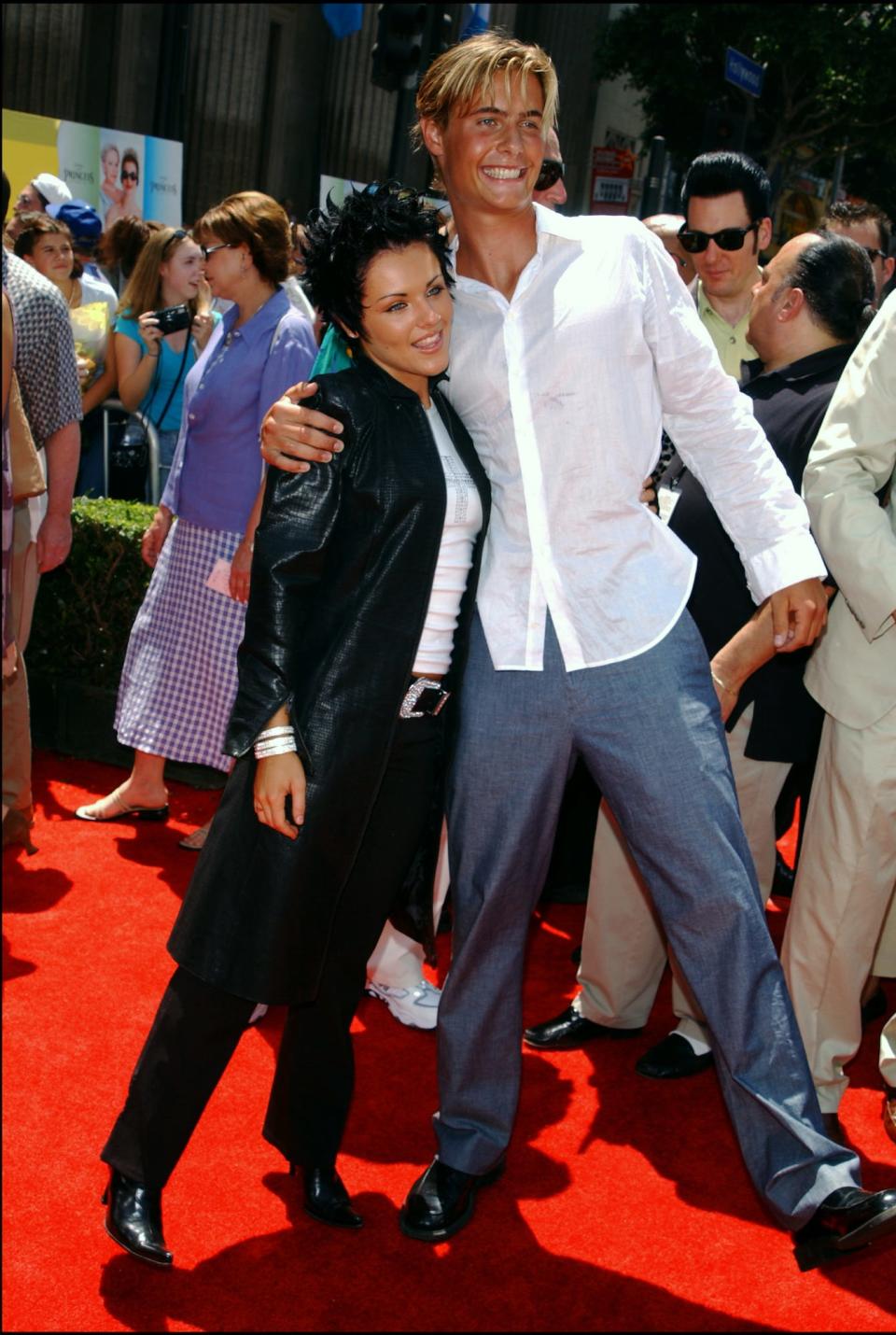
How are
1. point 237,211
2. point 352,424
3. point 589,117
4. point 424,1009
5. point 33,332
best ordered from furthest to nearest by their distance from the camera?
point 589,117, point 237,211, point 33,332, point 424,1009, point 352,424

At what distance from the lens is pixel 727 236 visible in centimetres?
454

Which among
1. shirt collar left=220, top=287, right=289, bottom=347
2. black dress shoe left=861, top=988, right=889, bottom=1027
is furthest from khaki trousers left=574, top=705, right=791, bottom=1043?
shirt collar left=220, top=287, right=289, bottom=347

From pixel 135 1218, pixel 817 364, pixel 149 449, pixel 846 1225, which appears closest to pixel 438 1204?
pixel 135 1218

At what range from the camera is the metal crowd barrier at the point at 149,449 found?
7.11 m

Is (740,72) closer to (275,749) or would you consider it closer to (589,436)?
(589,436)

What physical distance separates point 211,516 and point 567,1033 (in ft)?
6.80

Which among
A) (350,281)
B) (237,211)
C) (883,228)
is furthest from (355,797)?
(883,228)

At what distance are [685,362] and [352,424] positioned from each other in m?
0.65

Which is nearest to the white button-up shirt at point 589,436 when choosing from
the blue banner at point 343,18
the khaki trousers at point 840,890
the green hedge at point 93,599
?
the khaki trousers at point 840,890

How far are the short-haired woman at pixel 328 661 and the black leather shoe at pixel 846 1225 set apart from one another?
3.37 feet

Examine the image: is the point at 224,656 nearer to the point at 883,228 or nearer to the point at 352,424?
the point at 352,424

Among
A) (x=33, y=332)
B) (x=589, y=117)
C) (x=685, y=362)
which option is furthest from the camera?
(x=589, y=117)

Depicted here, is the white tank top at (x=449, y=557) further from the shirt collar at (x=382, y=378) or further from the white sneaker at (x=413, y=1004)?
the white sneaker at (x=413, y=1004)

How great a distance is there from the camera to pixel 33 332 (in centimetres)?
424
